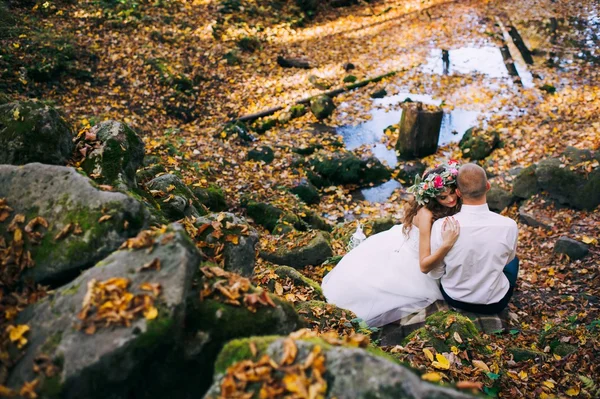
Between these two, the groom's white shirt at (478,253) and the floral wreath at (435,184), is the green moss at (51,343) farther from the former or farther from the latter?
the floral wreath at (435,184)

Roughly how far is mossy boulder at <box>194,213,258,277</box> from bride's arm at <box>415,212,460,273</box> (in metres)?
2.06

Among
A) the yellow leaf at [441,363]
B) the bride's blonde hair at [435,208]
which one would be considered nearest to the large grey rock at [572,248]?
the bride's blonde hair at [435,208]

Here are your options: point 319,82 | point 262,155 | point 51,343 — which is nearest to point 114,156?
point 51,343

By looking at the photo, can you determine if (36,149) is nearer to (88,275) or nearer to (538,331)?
(88,275)

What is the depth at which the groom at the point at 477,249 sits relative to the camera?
4.68 metres

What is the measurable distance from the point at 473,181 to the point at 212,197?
14.1ft

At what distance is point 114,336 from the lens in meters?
2.18

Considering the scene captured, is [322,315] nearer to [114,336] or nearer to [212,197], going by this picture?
[114,336]

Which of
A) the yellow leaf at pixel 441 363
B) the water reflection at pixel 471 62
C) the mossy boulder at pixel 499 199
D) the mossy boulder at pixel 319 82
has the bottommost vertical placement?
the mossy boulder at pixel 499 199

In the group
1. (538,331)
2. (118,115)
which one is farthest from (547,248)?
(118,115)

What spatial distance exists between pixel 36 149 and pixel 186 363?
106 inches

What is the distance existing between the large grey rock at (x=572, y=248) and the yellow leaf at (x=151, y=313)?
603 centimetres

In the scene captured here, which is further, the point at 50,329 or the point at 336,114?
the point at 336,114

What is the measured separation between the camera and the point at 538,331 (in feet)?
16.3
